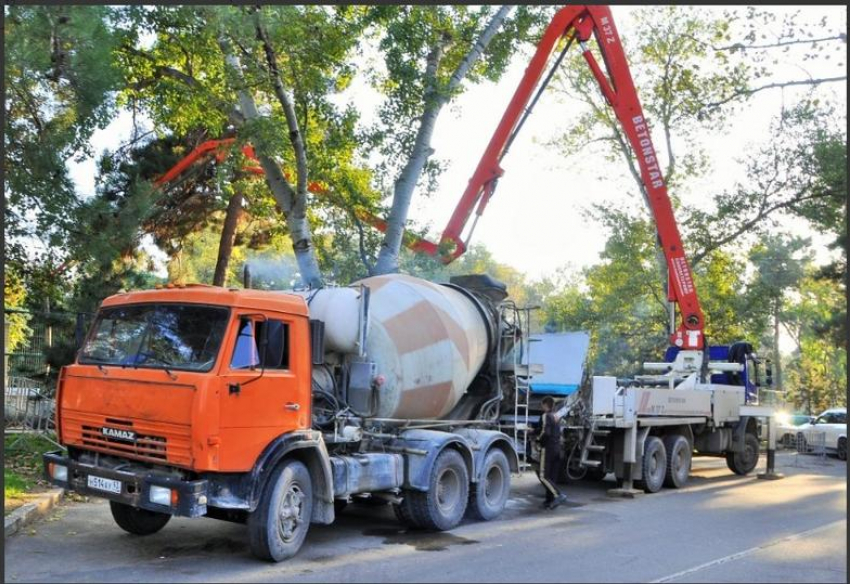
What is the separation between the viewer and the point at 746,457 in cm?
1736

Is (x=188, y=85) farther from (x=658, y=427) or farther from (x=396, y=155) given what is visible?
(x=658, y=427)

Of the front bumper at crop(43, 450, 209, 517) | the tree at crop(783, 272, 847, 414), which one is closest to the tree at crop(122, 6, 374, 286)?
the front bumper at crop(43, 450, 209, 517)

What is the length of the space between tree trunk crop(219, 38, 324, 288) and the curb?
243 inches

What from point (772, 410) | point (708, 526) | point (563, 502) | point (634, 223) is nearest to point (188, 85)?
point (563, 502)

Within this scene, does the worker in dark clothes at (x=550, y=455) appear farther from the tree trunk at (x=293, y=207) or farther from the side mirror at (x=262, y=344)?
the side mirror at (x=262, y=344)

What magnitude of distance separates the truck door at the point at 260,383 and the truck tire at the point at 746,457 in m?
12.2

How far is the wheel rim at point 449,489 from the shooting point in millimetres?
9945

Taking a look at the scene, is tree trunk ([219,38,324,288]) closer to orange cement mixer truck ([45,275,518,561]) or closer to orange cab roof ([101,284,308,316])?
orange cement mixer truck ([45,275,518,561])

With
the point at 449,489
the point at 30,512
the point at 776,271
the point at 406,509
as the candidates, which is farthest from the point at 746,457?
the point at 776,271

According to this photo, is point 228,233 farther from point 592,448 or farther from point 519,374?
point 592,448

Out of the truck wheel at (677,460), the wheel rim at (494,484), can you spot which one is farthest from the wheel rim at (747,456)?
the wheel rim at (494,484)

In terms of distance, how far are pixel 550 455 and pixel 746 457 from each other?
297 inches

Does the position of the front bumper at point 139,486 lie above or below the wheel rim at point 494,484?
above

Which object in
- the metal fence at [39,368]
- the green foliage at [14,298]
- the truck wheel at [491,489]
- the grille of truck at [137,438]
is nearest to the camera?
the grille of truck at [137,438]
